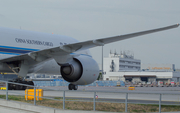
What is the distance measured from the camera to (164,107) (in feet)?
36.3

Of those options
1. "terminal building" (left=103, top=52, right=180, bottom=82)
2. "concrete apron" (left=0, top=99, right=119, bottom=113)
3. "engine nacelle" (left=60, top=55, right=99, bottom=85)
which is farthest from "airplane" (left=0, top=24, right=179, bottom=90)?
"terminal building" (left=103, top=52, right=180, bottom=82)

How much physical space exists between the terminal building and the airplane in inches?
3195

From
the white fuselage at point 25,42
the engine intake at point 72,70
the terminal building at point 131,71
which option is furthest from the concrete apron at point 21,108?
the terminal building at point 131,71

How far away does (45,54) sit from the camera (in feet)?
56.5

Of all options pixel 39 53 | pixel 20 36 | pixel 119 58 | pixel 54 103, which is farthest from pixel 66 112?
pixel 119 58

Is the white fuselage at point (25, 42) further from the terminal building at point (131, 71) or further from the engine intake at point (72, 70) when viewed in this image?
the terminal building at point (131, 71)

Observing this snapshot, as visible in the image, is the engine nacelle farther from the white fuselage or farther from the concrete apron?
the concrete apron

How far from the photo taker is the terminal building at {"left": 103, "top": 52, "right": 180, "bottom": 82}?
3976 inches

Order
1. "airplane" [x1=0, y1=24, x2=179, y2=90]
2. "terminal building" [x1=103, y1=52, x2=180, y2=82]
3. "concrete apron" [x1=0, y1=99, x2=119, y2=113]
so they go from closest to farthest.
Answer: "concrete apron" [x1=0, y1=99, x2=119, y2=113] < "airplane" [x1=0, y1=24, x2=179, y2=90] < "terminal building" [x1=103, y1=52, x2=180, y2=82]

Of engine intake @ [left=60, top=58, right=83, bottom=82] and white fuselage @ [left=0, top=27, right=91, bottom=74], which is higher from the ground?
white fuselage @ [left=0, top=27, right=91, bottom=74]

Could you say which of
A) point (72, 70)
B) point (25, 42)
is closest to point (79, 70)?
point (72, 70)

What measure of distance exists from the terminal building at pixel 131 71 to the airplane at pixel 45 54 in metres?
81.1

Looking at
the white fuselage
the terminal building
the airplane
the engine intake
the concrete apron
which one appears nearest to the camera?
the concrete apron

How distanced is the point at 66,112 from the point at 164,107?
378 centimetres
